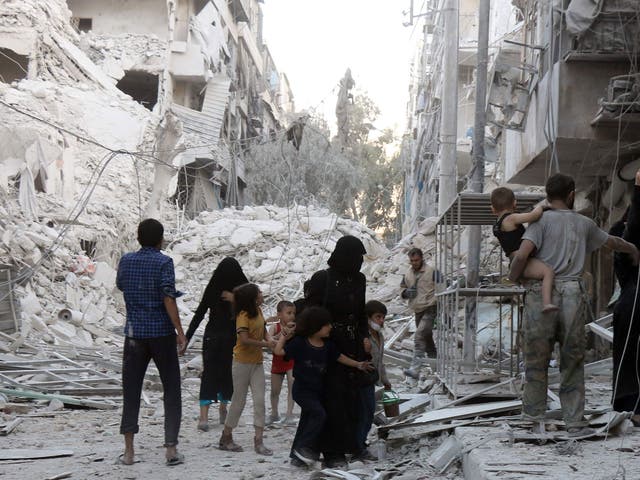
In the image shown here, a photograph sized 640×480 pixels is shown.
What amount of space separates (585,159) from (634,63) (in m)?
1.73

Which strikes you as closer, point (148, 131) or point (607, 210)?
point (607, 210)

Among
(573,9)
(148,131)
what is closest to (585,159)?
(573,9)

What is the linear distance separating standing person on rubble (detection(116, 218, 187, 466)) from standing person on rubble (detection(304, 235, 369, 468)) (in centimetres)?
102

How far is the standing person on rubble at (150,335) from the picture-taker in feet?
19.7

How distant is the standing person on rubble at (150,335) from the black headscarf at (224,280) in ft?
4.52

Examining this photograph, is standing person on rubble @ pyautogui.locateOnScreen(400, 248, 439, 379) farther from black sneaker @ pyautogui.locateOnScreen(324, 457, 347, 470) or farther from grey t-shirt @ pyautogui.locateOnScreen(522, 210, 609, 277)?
grey t-shirt @ pyautogui.locateOnScreen(522, 210, 609, 277)

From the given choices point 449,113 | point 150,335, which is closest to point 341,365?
point 150,335

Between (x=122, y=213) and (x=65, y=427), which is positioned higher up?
(x=122, y=213)

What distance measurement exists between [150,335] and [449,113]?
30.8 feet

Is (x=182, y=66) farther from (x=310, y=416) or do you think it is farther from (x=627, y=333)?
(x=627, y=333)

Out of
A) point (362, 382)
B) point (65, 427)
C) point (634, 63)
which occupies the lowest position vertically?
point (65, 427)

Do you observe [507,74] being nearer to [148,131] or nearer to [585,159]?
[585,159]

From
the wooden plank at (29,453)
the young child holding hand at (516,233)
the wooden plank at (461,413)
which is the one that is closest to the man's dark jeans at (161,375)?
the wooden plank at (29,453)

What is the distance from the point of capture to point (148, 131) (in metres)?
28.0
